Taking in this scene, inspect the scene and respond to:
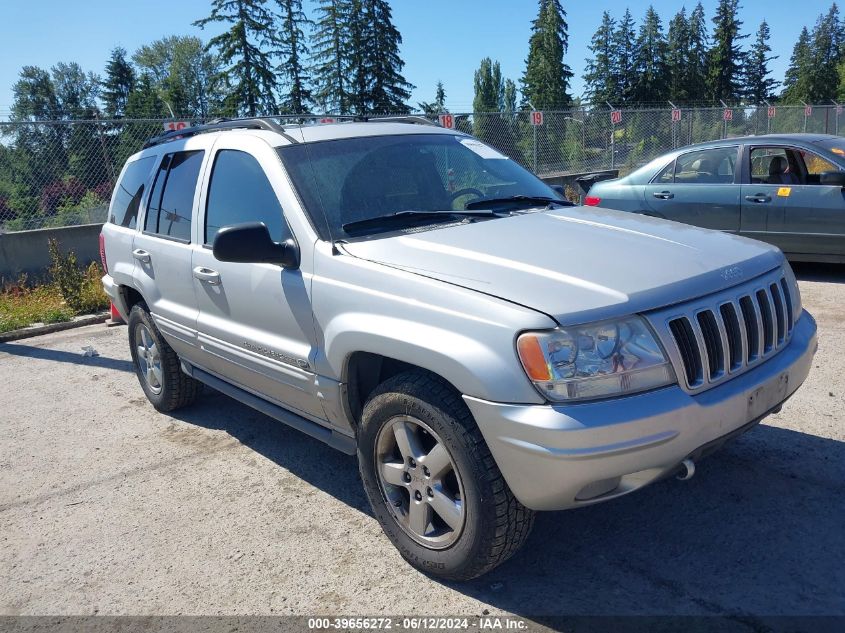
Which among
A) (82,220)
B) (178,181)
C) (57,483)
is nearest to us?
(57,483)

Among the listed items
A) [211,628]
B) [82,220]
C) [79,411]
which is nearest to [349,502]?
[211,628]

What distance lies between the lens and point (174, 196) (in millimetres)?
4645

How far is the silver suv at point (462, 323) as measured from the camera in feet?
8.18

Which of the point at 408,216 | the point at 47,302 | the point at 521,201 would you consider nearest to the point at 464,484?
the point at 408,216

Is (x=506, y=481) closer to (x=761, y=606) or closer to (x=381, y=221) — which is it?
(x=761, y=606)

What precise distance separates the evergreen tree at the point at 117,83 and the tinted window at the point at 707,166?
68803 mm

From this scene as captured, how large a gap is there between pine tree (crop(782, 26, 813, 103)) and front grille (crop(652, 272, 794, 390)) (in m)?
72.4

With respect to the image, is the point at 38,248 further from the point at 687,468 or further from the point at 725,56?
the point at 725,56

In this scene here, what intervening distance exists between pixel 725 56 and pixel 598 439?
259 ft

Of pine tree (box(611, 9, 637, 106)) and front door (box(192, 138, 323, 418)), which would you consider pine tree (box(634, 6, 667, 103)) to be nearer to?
pine tree (box(611, 9, 637, 106))

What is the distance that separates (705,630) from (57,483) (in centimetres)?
367

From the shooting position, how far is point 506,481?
103 inches

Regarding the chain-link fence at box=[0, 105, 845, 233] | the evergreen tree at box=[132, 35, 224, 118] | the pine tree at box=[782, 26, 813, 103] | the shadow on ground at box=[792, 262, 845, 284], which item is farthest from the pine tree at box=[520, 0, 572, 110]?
the shadow on ground at box=[792, 262, 845, 284]

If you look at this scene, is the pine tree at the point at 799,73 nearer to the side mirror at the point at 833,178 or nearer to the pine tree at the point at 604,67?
the pine tree at the point at 604,67
